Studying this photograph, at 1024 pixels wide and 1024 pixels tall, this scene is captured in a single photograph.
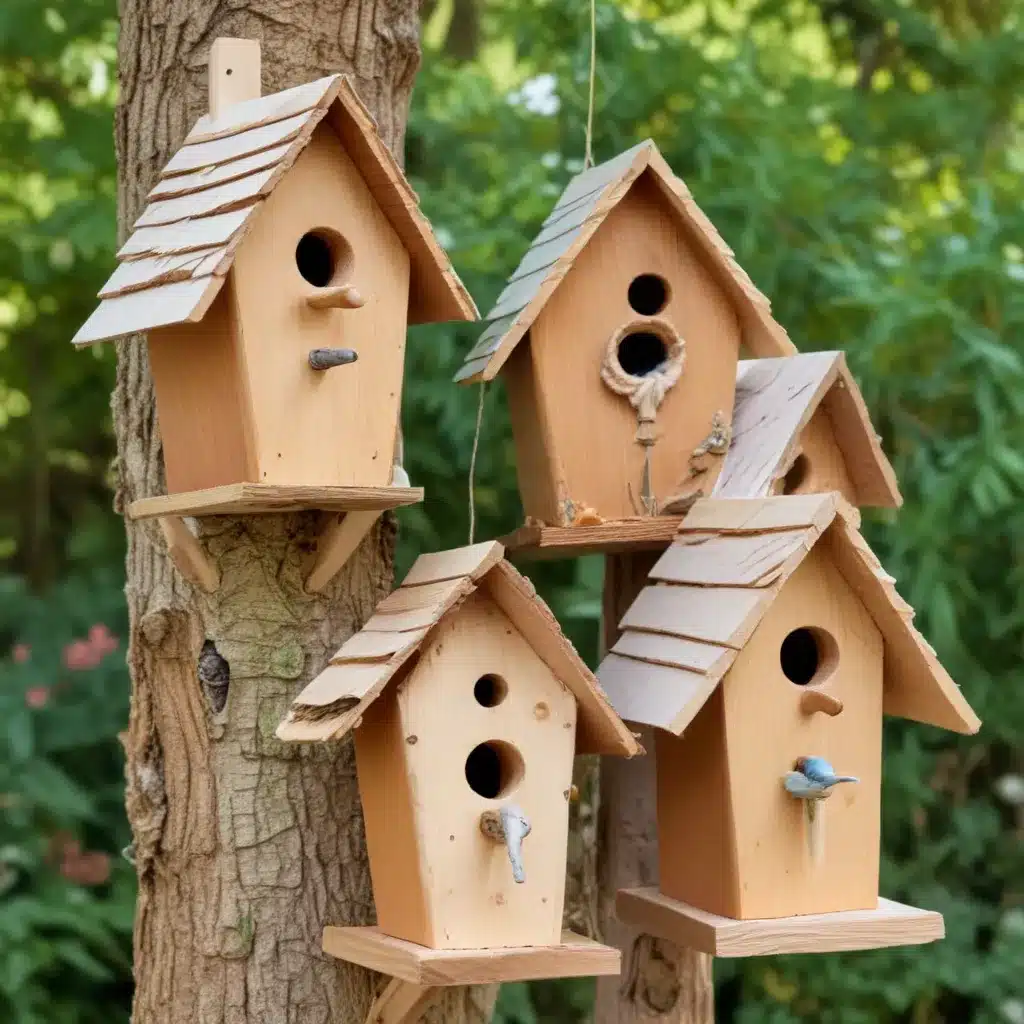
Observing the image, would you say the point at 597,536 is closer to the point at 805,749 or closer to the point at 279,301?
the point at 805,749

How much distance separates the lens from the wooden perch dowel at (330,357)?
7.07ft

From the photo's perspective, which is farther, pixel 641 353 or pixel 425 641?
pixel 641 353

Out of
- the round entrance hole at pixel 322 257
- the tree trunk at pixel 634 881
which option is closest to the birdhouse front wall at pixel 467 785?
the round entrance hole at pixel 322 257

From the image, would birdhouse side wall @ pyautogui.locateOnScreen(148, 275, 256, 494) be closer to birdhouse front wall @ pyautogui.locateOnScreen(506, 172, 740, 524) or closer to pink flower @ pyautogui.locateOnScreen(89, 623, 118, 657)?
birdhouse front wall @ pyautogui.locateOnScreen(506, 172, 740, 524)

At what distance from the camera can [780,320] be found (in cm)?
468

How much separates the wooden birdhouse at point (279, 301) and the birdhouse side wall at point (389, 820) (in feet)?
1.08

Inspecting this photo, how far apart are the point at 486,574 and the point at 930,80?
4621 millimetres

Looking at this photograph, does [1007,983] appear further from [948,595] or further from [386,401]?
[386,401]

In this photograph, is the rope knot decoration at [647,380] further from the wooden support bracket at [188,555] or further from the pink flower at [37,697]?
the pink flower at [37,697]

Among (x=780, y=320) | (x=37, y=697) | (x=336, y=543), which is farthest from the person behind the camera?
(x=780, y=320)

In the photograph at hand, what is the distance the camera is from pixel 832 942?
7.50ft

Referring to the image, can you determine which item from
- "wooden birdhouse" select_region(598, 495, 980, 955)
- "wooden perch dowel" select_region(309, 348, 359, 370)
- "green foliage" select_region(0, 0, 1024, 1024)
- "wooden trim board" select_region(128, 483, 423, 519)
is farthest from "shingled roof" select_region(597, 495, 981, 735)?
"green foliage" select_region(0, 0, 1024, 1024)

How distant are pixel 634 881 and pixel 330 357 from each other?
4.30ft

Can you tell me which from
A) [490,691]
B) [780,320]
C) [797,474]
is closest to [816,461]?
[797,474]
